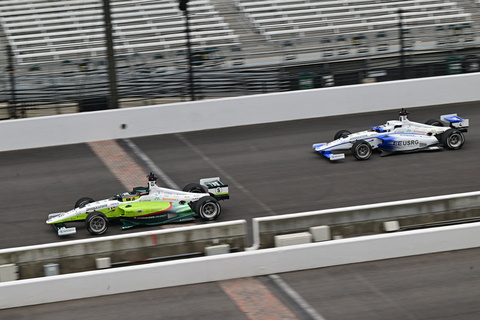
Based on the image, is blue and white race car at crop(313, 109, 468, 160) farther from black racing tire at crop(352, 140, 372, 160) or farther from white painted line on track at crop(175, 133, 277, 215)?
white painted line on track at crop(175, 133, 277, 215)

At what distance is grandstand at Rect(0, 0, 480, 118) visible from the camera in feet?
64.0

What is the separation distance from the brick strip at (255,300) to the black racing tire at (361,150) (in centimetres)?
608

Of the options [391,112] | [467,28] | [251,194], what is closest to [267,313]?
[251,194]

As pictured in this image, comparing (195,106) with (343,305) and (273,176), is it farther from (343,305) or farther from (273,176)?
(343,305)

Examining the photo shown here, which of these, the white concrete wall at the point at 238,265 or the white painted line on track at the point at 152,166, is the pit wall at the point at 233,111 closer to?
the white painted line on track at the point at 152,166

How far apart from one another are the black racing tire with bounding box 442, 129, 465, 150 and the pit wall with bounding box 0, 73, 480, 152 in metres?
4.35

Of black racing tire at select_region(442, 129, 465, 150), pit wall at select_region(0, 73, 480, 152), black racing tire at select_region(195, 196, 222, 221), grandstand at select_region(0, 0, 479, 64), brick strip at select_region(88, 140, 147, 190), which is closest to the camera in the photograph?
black racing tire at select_region(195, 196, 222, 221)

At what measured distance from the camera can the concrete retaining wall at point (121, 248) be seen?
347 inches

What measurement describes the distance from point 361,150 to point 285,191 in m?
2.49

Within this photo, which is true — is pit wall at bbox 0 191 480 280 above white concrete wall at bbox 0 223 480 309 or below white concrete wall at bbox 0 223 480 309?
above

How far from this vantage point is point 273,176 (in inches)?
539

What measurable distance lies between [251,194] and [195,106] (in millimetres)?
5665

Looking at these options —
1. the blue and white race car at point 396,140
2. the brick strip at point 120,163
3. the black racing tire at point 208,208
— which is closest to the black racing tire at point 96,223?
the black racing tire at point 208,208

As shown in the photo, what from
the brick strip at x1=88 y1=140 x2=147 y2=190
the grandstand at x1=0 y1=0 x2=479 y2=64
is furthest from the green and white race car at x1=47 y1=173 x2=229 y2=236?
the grandstand at x1=0 y1=0 x2=479 y2=64
